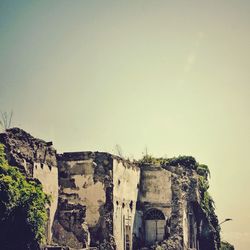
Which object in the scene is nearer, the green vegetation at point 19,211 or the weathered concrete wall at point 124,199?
the green vegetation at point 19,211

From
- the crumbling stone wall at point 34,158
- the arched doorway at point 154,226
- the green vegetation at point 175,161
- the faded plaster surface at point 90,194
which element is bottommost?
the arched doorway at point 154,226

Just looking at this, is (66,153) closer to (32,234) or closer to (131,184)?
(131,184)

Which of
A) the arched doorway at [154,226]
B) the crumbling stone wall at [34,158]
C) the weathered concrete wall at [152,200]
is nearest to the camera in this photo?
the crumbling stone wall at [34,158]

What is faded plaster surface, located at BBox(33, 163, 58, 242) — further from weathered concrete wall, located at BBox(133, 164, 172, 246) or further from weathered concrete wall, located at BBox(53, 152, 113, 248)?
weathered concrete wall, located at BBox(133, 164, 172, 246)

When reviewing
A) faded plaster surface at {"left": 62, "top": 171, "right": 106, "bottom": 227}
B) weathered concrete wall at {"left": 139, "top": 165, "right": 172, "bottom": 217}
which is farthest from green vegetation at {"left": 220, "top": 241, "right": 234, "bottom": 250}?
faded plaster surface at {"left": 62, "top": 171, "right": 106, "bottom": 227}

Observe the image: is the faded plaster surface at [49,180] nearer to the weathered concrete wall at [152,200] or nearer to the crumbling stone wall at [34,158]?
the crumbling stone wall at [34,158]

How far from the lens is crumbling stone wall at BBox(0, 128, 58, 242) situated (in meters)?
26.4

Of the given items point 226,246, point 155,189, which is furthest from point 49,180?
point 226,246

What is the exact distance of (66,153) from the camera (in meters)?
32.8

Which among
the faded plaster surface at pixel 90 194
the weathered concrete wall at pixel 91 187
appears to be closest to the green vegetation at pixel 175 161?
the weathered concrete wall at pixel 91 187

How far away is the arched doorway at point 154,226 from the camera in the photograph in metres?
36.9

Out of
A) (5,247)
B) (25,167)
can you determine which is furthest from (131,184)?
(5,247)

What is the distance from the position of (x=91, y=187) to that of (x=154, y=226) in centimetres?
704

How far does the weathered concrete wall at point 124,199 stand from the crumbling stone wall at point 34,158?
413 centimetres
